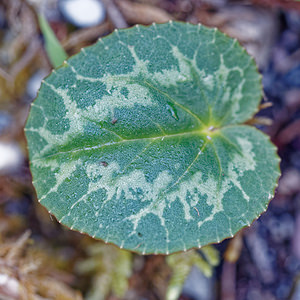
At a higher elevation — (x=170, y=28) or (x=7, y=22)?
(x=7, y=22)

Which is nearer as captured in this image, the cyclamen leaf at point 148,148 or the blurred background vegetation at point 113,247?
the cyclamen leaf at point 148,148

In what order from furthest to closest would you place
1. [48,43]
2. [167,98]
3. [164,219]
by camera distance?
[48,43] < [167,98] < [164,219]

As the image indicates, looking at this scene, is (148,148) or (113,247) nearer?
(148,148)

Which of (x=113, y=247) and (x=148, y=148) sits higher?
(x=148, y=148)

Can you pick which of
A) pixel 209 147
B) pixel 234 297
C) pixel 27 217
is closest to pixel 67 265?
pixel 27 217

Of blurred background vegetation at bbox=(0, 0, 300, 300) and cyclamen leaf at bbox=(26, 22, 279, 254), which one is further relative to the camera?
blurred background vegetation at bbox=(0, 0, 300, 300)

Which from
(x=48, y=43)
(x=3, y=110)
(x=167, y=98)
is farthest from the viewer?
(x=3, y=110)

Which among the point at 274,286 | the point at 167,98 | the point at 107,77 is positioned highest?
the point at 107,77

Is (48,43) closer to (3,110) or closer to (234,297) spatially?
(3,110)
